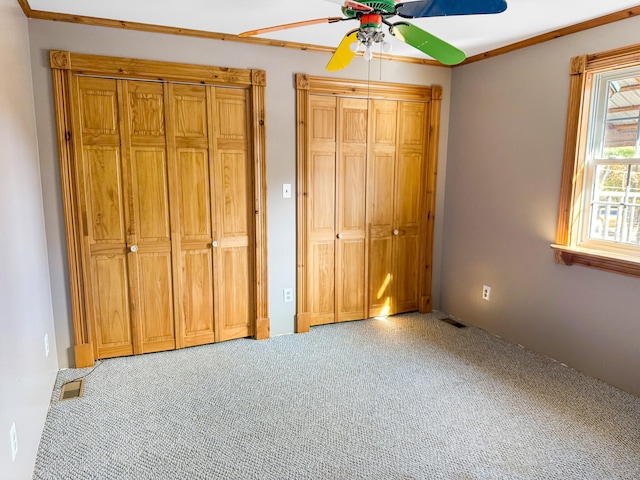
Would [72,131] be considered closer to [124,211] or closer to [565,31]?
[124,211]

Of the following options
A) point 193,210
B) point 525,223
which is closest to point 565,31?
point 525,223

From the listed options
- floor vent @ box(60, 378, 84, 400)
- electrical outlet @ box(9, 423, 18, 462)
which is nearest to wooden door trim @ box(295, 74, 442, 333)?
floor vent @ box(60, 378, 84, 400)

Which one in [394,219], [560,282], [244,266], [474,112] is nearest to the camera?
[560,282]

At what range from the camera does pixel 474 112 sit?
361 cm

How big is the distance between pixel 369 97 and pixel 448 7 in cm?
194

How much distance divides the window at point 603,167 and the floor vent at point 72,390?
325cm

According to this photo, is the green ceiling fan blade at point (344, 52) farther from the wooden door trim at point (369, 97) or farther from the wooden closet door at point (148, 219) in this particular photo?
the wooden closet door at point (148, 219)

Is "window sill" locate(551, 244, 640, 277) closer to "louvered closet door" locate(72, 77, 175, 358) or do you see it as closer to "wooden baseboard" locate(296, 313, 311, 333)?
"wooden baseboard" locate(296, 313, 311, 333)

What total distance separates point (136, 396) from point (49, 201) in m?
1.36

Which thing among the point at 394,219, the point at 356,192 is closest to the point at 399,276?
the point at 394,219

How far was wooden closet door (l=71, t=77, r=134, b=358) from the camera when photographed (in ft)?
9.21

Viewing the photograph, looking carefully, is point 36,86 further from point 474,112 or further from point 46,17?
point 474,112

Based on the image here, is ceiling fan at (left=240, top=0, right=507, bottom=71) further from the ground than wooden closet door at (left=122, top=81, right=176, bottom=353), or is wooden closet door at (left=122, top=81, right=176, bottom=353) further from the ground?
ceiling fan at (left=240, top=0, right=507, bottom=71)

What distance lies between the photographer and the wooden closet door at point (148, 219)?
115 inches
